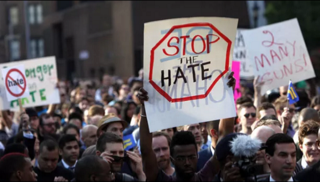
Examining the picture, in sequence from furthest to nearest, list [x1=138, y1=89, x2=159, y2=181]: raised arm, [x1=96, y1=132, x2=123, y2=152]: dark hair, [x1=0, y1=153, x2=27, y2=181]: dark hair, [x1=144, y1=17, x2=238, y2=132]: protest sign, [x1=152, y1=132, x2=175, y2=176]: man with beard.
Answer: [x1=152, y1=132, x2=175, y2=176]: man with beard < [x1=96, y1=132, x2=123, y2=152]: dark hair < [x1=144, y1=17, x2=238, y2=132]: protest sign < [x1=138, y1=89, x2=159, y2=181]: raised arm < [x1=0, y1=153, x2=27, y2=181]: dark hair

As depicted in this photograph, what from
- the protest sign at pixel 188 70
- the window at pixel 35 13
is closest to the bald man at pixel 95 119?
the protest sign at pixel 188 70

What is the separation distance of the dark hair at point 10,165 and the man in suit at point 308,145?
2.73 m

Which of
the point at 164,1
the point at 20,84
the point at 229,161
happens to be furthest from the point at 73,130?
the point at 164,1

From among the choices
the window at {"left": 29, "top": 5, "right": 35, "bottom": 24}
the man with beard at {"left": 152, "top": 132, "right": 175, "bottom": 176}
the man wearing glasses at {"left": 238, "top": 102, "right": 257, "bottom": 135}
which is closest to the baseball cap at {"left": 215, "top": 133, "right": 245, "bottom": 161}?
the man with beard at {"left": 152, "top": 132, "right": 175, "bottom": 176}

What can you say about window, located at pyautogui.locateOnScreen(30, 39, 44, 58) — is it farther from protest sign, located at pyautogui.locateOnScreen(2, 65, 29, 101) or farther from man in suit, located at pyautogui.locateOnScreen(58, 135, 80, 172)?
man in suit, located at pyautogui.locateOnScreen(58, 135, 80, 172)

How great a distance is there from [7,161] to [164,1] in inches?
1310

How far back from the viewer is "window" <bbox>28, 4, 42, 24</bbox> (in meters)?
56.2

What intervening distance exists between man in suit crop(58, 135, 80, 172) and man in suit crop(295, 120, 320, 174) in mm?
2816

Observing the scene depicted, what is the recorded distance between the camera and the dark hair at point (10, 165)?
227 inches

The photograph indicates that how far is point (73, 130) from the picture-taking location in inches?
407

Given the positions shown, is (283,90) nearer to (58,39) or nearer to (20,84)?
(20,84)

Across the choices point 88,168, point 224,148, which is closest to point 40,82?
point 88,168

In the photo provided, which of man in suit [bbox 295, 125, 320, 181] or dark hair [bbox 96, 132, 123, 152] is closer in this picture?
man in suit [bbox 295, 125, 320, 181]

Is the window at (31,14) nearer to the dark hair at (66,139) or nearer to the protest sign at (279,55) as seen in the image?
the protest sign at (279,55)
